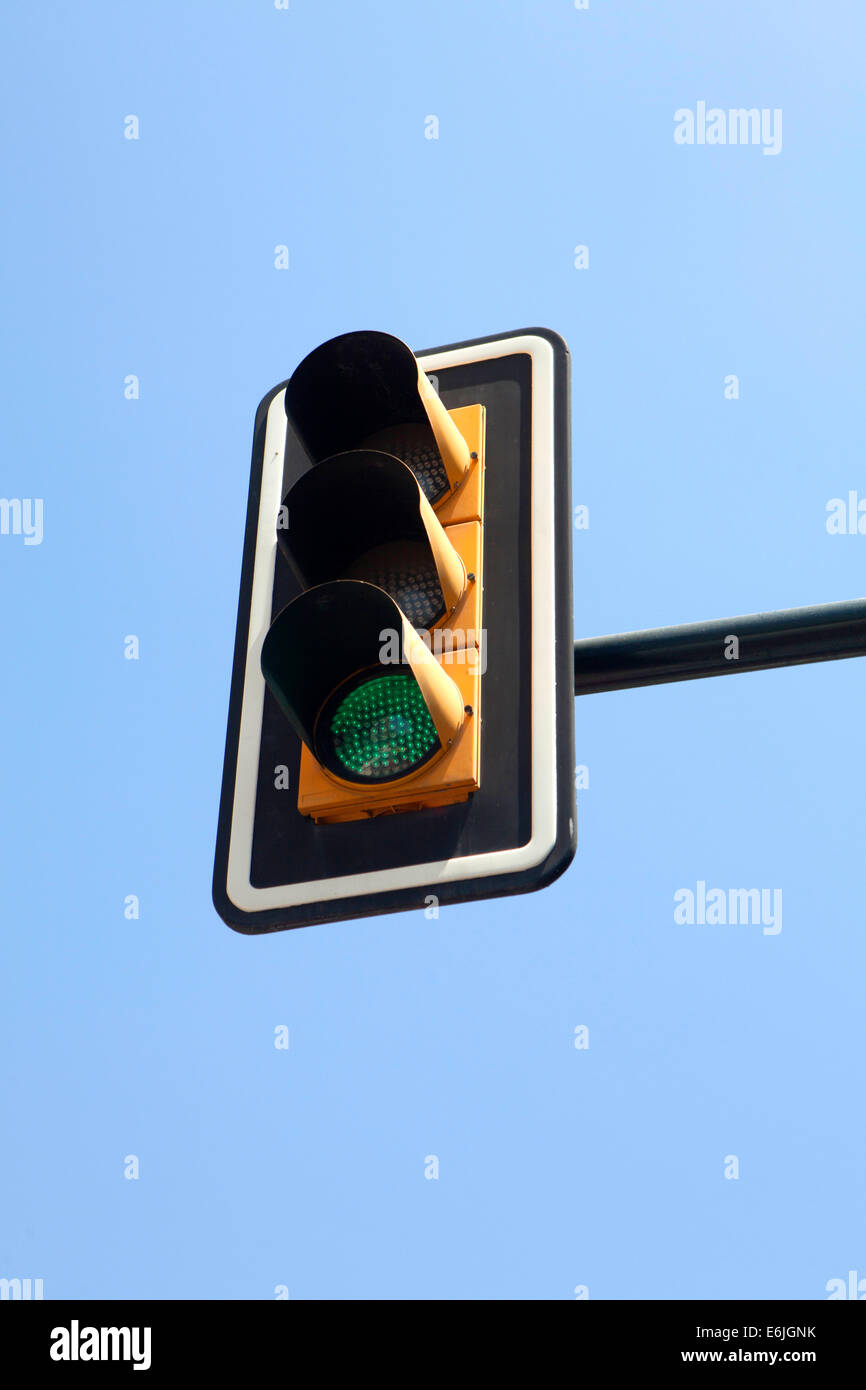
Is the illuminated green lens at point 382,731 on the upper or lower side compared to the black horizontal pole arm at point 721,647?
lower

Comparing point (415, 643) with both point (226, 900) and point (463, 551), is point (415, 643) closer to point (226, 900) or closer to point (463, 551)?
point (463, 551)

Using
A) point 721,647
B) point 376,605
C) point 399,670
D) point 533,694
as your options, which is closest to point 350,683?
→ point 399,670

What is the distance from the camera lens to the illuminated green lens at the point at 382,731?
281 cm

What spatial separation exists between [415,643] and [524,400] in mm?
1231

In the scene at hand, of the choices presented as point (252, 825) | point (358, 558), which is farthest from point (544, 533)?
point (252, 825)

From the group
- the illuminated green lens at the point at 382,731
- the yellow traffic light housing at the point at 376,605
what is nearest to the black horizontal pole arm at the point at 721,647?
the yellow traffic light housing at the point at 376,605

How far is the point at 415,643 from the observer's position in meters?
2.60

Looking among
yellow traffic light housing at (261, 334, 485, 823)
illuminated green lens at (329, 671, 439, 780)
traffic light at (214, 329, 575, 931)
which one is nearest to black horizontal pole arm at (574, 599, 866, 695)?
traffic light at (214, 329, 575, 931)

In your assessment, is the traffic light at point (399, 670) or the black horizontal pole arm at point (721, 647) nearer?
the traffic light at point (399, 670)

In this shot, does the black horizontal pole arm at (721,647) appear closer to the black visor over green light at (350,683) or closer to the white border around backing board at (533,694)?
the white border around backing board at (533,694)

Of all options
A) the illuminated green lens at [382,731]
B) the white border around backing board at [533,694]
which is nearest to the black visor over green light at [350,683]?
the illuminated green lens at [382,731]

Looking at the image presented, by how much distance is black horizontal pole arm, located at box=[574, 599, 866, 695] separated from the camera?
2.84 metres

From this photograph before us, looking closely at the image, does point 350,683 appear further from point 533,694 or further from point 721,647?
point 721,647

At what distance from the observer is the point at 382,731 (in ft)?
9.30
